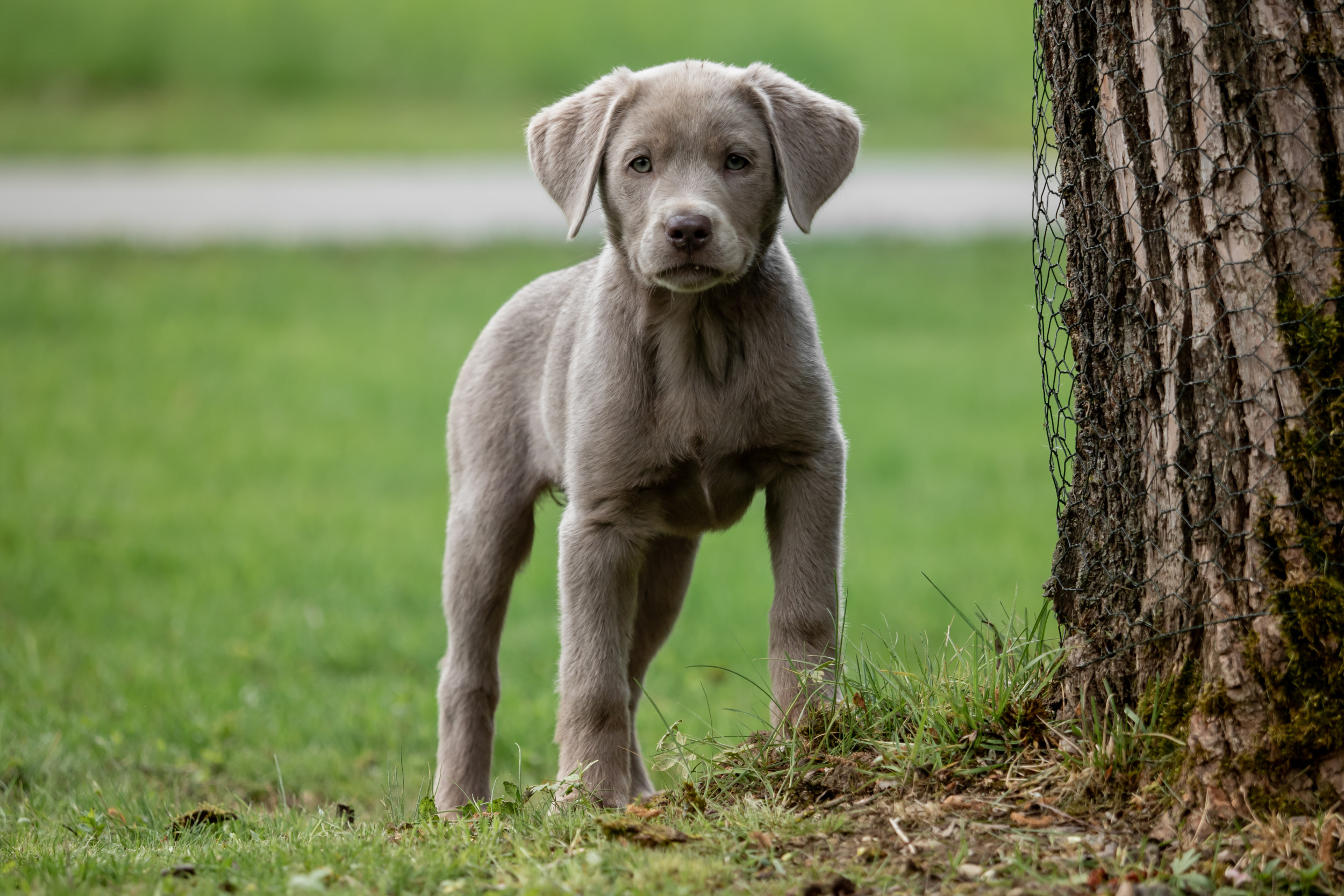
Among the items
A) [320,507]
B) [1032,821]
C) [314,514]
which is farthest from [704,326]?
[320,507]

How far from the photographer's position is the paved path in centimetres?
1464

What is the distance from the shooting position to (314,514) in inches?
349

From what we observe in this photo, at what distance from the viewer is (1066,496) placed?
3.66 m

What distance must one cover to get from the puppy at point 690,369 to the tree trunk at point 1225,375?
0.81 m

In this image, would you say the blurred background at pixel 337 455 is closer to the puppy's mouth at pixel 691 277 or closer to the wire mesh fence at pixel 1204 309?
the wire mesh fence at pixel 1204 309

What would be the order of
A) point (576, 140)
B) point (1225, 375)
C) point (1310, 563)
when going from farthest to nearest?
point (576, 140) → point (1225, 375) → point (1310, 563)

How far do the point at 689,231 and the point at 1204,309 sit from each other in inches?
50.6

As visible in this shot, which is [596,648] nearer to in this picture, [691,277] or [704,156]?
[691,277]

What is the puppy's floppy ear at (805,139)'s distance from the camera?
3.81m

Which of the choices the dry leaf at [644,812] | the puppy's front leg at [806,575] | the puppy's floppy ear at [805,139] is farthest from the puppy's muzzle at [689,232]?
the dry leaf at [644,812]

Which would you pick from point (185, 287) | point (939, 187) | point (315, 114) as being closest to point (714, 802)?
point (185, 287)

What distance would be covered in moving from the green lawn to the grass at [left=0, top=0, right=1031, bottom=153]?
22.2ft

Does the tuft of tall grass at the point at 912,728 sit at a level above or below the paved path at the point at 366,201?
below

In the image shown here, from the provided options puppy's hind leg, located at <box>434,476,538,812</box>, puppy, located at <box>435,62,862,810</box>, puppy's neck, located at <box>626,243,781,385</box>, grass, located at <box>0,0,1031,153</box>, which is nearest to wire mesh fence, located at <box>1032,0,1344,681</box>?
puppy, located at <box>435,62,862,810</box>
